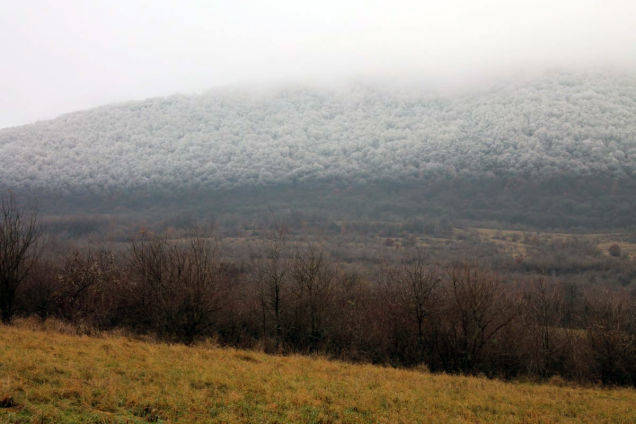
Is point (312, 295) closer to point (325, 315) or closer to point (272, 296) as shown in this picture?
point (325, 315)

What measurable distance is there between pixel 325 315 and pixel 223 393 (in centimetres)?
2593

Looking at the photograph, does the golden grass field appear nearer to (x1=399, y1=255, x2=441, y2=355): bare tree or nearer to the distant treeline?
(x1=399, y1=255, x2=441, y2=355): bare tree

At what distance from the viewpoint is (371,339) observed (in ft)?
122

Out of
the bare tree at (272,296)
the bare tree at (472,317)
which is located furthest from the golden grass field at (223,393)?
the bare tree at (272,296)

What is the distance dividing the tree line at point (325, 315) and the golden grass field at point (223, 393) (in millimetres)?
11017

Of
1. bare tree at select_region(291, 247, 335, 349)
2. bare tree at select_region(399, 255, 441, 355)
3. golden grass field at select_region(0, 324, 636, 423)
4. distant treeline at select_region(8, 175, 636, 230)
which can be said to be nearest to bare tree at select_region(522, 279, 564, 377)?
bare tree at select_region(399, 255, 441, 355)

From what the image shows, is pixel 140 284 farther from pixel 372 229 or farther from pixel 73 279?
pixel 372 229

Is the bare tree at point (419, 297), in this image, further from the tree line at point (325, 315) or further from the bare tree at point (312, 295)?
the bare tree at point (312, 295)

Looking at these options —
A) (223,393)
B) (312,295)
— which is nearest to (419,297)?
(312,295)

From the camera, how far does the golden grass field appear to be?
12.0 m

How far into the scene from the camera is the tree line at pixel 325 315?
3319cm

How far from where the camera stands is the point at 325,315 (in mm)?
39969

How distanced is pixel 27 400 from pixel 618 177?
239700 millimetres

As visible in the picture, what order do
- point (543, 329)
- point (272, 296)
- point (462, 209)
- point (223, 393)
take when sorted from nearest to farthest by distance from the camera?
1. point (223, 393)
2. point (272, 296)
3. point (543, 329)
4. point (462, 209)
